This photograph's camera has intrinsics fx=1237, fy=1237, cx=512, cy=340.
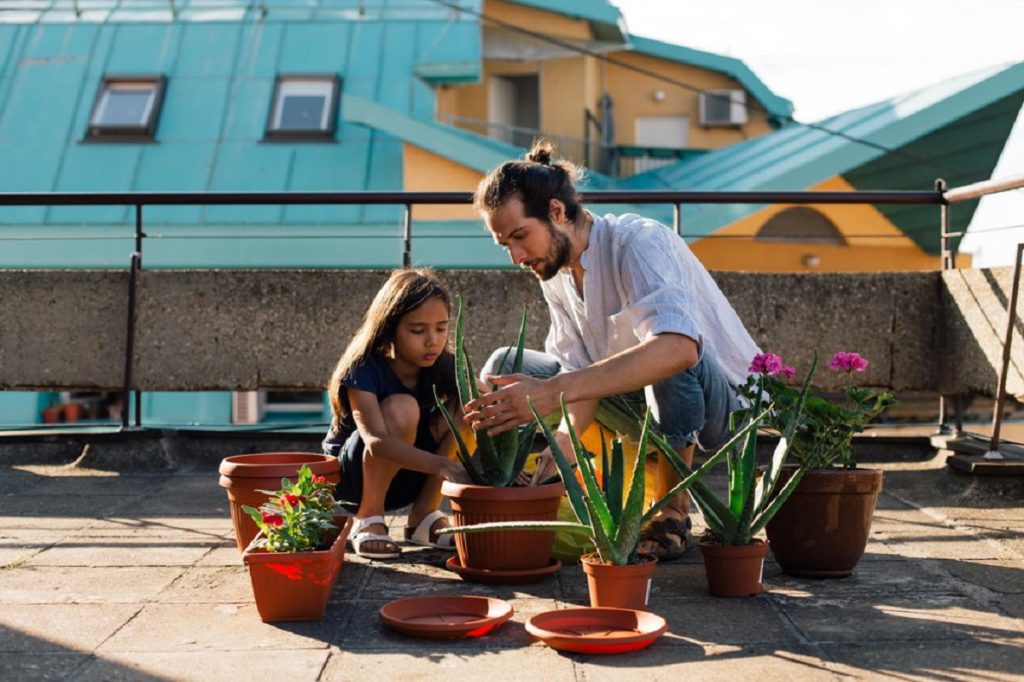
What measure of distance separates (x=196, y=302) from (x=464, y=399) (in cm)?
243

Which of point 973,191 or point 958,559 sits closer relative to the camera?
point 958,559

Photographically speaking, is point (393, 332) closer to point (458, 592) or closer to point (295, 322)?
point (458, 592)

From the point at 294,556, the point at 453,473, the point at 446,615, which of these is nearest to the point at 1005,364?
the point at 453,473

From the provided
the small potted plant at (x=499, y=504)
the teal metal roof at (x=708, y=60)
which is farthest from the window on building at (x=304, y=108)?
the small potted plant at (x=499, y=504)

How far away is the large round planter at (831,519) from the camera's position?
3068 millimetres

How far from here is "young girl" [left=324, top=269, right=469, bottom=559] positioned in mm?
3514

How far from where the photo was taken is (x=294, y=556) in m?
2.68

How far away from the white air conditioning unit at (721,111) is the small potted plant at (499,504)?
50.3 ft

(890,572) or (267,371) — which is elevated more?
(267,371)

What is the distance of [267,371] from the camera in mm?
5289

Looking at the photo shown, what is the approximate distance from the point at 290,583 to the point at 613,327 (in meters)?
1.20

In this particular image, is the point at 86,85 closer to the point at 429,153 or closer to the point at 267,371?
the point at 429,153

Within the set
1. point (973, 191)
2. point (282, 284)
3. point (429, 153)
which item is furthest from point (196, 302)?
point (429, 153)

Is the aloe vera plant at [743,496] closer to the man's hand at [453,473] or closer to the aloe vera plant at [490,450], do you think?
the aloe vera plant at [490,450]
